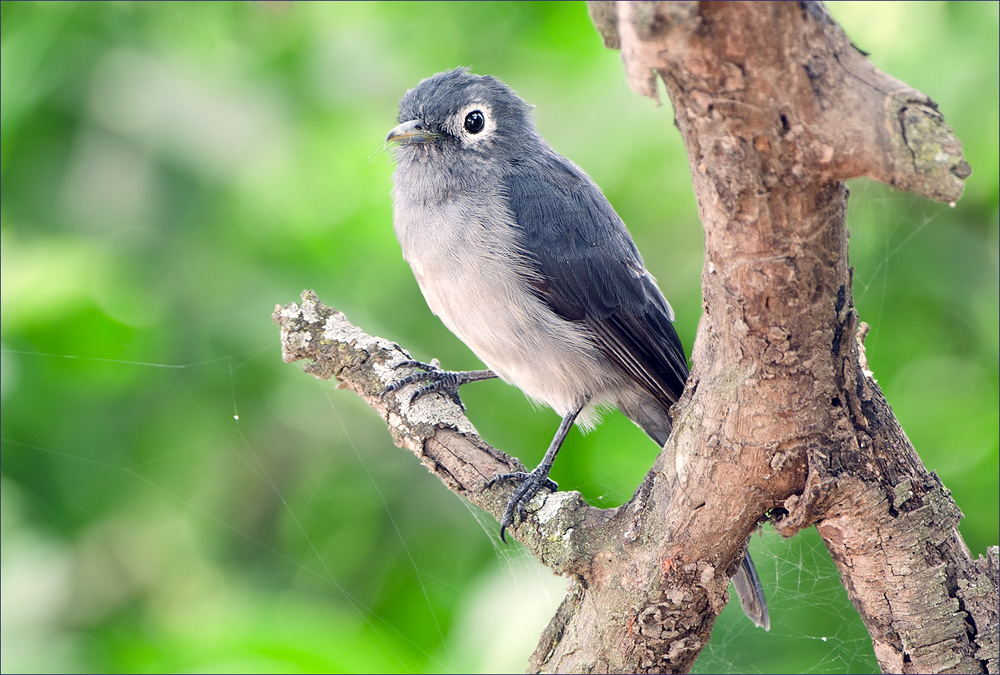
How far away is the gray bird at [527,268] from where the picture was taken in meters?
2.61

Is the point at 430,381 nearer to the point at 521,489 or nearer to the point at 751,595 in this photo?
the point at 521,489

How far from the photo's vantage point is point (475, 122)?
286 cm

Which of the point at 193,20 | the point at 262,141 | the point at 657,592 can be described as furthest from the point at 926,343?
the point at 193,20

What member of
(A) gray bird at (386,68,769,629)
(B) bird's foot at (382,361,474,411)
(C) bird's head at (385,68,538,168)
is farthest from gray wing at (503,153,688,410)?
(B) bird's foot at (382,361,474,411)

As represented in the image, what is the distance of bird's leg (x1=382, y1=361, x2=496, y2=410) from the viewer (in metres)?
2.64

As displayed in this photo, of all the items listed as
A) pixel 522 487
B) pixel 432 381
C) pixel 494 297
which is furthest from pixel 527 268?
pixel 522 487

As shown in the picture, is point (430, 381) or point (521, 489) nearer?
point (521, 489)

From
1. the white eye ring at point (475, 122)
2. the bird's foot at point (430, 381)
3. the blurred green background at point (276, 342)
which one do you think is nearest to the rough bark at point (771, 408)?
the bird's foot at point (430, 381)

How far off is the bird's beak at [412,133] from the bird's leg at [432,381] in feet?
2.40

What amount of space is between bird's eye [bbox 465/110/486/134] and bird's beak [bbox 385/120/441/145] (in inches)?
4.7

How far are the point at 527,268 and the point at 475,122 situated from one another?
1.91ft

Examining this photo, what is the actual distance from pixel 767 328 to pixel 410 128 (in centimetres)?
159

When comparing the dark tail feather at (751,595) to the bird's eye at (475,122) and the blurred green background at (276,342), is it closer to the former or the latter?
the blurred green background at (276,342)

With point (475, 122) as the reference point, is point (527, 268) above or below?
below
